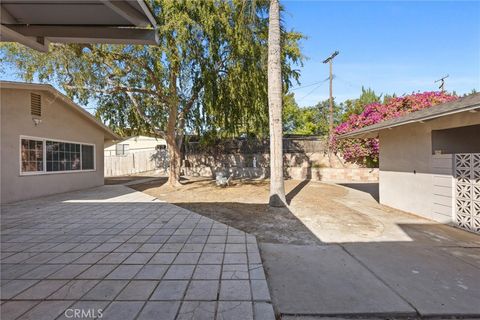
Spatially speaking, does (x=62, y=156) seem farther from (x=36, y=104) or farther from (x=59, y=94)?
(x=59, y=94)

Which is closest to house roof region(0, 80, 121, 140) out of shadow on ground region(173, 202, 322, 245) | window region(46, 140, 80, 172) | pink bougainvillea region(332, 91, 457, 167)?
window region(46, 140, 80, 172)

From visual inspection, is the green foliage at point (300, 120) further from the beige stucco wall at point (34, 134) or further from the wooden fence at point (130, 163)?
the beige stucco wall at point (34, 134)

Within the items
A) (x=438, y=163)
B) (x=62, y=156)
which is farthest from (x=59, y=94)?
(x=438, y=163)

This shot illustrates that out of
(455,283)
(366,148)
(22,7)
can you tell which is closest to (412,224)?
(455,283)

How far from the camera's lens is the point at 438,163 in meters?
5.48

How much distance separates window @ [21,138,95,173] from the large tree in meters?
2.04

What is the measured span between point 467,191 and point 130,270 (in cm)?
632

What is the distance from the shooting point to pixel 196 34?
8.26 metres

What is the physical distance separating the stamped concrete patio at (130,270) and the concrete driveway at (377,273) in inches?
15.2

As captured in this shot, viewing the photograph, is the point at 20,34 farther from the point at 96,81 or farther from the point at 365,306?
the point at 96,81

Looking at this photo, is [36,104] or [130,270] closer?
[130,270]

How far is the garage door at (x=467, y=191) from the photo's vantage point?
4.66 m

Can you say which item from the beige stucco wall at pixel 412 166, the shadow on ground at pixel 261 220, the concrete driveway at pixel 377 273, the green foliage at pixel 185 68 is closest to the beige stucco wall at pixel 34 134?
the green foliage at pixel 185 68

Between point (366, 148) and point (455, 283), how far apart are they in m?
12.4
